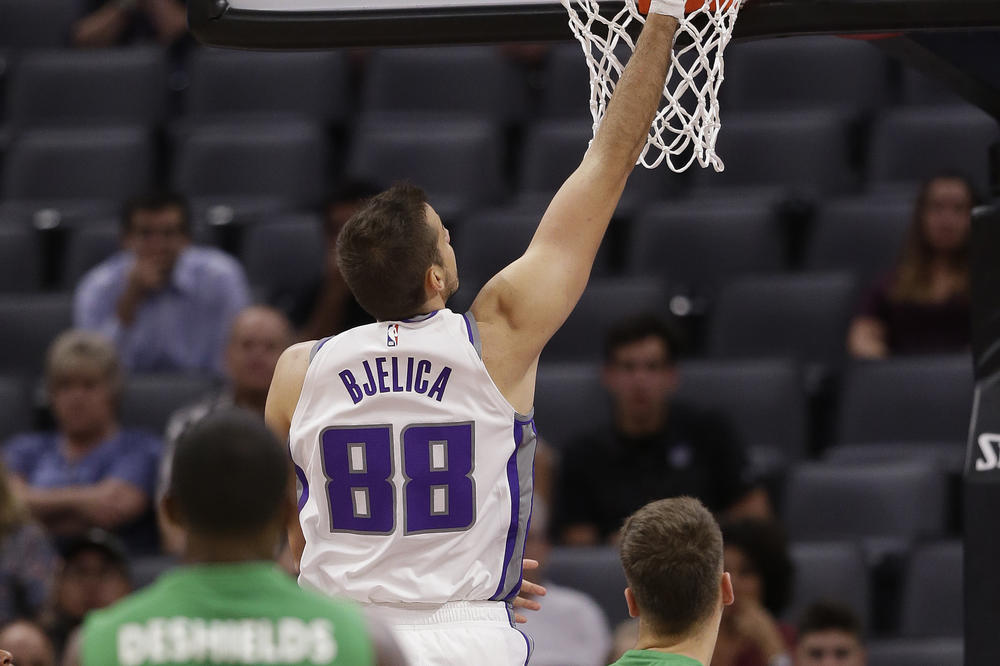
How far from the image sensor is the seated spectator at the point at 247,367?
689 cm

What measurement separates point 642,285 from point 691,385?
0.59m

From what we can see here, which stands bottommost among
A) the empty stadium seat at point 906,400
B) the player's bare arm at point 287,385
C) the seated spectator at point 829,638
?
the seated spectator at point 829,638

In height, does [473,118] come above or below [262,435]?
above

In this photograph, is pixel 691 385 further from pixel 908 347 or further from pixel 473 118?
pixel 473 118

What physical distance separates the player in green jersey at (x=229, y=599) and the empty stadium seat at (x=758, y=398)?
16.4ft

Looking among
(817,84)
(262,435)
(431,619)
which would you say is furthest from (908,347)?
(262,435)

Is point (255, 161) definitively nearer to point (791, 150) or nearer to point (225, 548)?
point (791, 150)

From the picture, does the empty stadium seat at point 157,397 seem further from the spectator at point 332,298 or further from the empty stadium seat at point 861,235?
the empty stadium seat at point 861,235

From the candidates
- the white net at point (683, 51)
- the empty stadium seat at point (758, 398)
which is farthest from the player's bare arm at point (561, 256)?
the empty stadium seat at point (758, 398)

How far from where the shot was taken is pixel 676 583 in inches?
135

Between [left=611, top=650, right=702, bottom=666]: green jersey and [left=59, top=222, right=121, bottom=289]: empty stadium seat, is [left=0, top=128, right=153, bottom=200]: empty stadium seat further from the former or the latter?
[left=611, top=650, right=702, bottom=666]: green jersey

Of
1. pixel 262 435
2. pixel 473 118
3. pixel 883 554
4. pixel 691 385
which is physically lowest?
pixel 883 554

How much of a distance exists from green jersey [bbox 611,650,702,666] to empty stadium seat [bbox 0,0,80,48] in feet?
27.1

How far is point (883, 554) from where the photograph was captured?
6.59 metres
